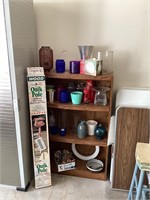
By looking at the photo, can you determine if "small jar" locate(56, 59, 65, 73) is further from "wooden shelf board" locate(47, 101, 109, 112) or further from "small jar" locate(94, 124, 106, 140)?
"small jar" locate(94, 124, 106, 140)

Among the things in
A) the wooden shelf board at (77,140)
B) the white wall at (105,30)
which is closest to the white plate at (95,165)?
the wooden shelf board at (77,140)

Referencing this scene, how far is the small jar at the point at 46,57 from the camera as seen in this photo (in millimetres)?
1846

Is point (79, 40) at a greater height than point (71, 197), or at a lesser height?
greater

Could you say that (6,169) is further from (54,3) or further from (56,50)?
(54,3)

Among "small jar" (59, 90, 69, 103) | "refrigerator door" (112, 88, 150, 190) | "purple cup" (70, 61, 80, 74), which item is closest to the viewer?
"refrigerator door" (112, 88, 150, 190)

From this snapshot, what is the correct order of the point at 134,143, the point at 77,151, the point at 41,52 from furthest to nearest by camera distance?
the point at 77,151, the point at 41,52, the point at 134,143

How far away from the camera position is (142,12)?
1.76 m

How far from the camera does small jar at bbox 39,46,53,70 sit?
185 centimetres

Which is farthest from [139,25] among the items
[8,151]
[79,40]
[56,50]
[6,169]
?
[6,169]

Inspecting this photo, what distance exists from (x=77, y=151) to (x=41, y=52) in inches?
Result: 46.3

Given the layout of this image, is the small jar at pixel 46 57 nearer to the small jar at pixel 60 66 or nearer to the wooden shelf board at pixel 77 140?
the small jar at pixel 60 66

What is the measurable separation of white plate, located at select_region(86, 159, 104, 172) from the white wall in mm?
858

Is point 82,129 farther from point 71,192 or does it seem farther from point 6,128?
point 6,128

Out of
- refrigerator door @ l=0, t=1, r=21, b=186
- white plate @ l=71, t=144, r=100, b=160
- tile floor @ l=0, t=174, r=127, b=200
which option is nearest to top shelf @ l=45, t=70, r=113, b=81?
refrigerator door @ l=0, t=1, r=21, b=186
